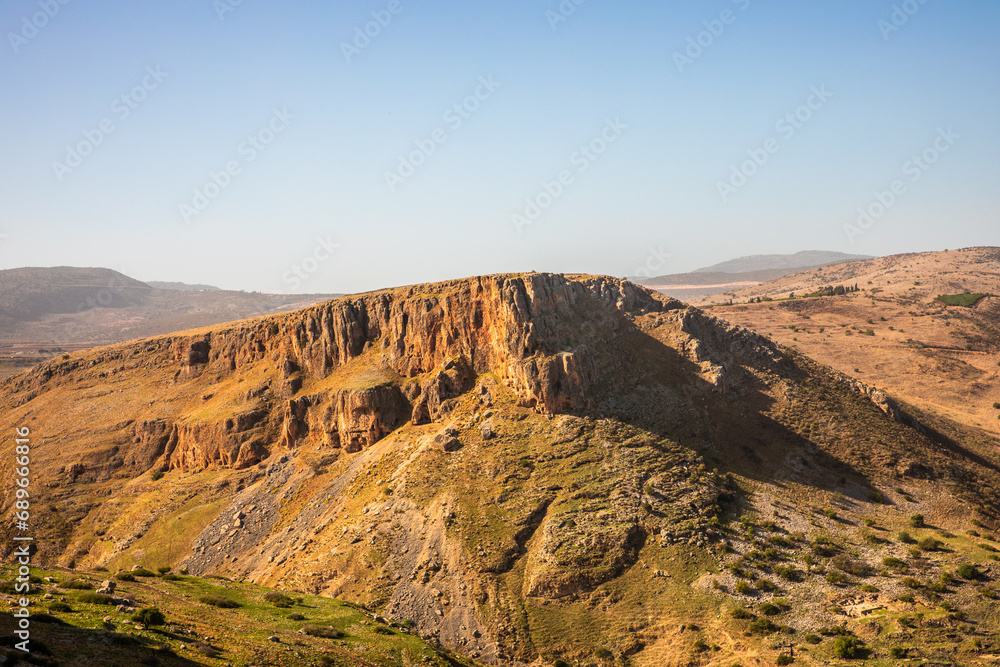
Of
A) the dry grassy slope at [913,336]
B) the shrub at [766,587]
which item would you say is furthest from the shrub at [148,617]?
the dry grassy slope at [913,336]

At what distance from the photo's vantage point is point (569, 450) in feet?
181

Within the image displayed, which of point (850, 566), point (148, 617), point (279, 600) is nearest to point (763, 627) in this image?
point (850, 566)

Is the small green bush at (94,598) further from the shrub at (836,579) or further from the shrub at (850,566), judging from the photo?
the shrub at (850,566)

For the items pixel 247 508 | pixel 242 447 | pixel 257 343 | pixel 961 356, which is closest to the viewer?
pixel 247 508

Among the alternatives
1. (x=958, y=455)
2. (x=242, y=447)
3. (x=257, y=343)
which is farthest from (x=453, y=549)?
(x=958, y=455)

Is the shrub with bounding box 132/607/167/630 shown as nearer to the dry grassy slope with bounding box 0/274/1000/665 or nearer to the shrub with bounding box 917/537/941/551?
the dry grassy slope with bounding box 0/274/1000/665

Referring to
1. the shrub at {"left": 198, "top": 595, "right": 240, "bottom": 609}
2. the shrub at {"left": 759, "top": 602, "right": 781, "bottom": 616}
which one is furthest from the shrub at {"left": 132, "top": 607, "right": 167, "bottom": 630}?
the shrub at {"left": 759, "top": 602, "right": 781, "bottom": 616}

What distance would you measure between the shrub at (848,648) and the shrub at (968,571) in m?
13.0

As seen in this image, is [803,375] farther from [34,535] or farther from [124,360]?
[124,360]

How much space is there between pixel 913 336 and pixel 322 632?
149m

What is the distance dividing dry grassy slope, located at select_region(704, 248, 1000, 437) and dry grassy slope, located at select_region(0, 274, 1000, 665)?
4238 cm

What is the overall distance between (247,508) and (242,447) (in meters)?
9.53

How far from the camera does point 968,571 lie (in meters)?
43.4

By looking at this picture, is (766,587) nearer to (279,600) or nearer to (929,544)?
(929,544)
